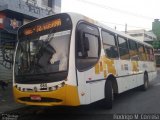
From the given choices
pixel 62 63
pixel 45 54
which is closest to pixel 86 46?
pixel 62 63

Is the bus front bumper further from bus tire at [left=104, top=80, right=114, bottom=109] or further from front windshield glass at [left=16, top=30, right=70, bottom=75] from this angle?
bus tire at [left=104, top=80, right=114, bottom=109]

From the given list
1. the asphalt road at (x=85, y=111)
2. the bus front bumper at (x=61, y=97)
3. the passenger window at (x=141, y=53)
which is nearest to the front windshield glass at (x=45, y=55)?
the bus front bumper at (x=61, y=97)

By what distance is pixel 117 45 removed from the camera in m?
10.7

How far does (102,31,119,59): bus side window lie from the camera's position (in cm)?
Result: 941

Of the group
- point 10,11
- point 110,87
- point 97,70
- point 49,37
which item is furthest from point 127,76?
point 10,11

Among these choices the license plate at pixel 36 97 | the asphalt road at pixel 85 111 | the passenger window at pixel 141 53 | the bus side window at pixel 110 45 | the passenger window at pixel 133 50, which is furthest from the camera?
the passenger window at pixel 141 53

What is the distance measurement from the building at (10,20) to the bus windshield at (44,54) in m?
5.65

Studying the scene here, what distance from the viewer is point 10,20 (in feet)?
47.0

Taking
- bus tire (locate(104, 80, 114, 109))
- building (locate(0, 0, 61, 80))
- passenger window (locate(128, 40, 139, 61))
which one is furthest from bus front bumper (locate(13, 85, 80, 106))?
building (locate(0, 0, 61, 80))

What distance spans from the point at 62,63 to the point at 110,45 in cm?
300

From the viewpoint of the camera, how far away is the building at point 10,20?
13773 millimetres

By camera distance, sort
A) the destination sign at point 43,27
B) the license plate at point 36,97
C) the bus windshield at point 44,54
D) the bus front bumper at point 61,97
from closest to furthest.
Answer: the bus front bumper at point 61,97, the bus windshield at point 44,54, the license plate at point 36,97, the destination sign at point 43,27

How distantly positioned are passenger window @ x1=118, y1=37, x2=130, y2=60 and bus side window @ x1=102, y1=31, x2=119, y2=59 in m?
0.57

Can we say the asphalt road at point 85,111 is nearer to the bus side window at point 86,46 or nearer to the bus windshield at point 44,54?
the bus windshield at point 44,54
